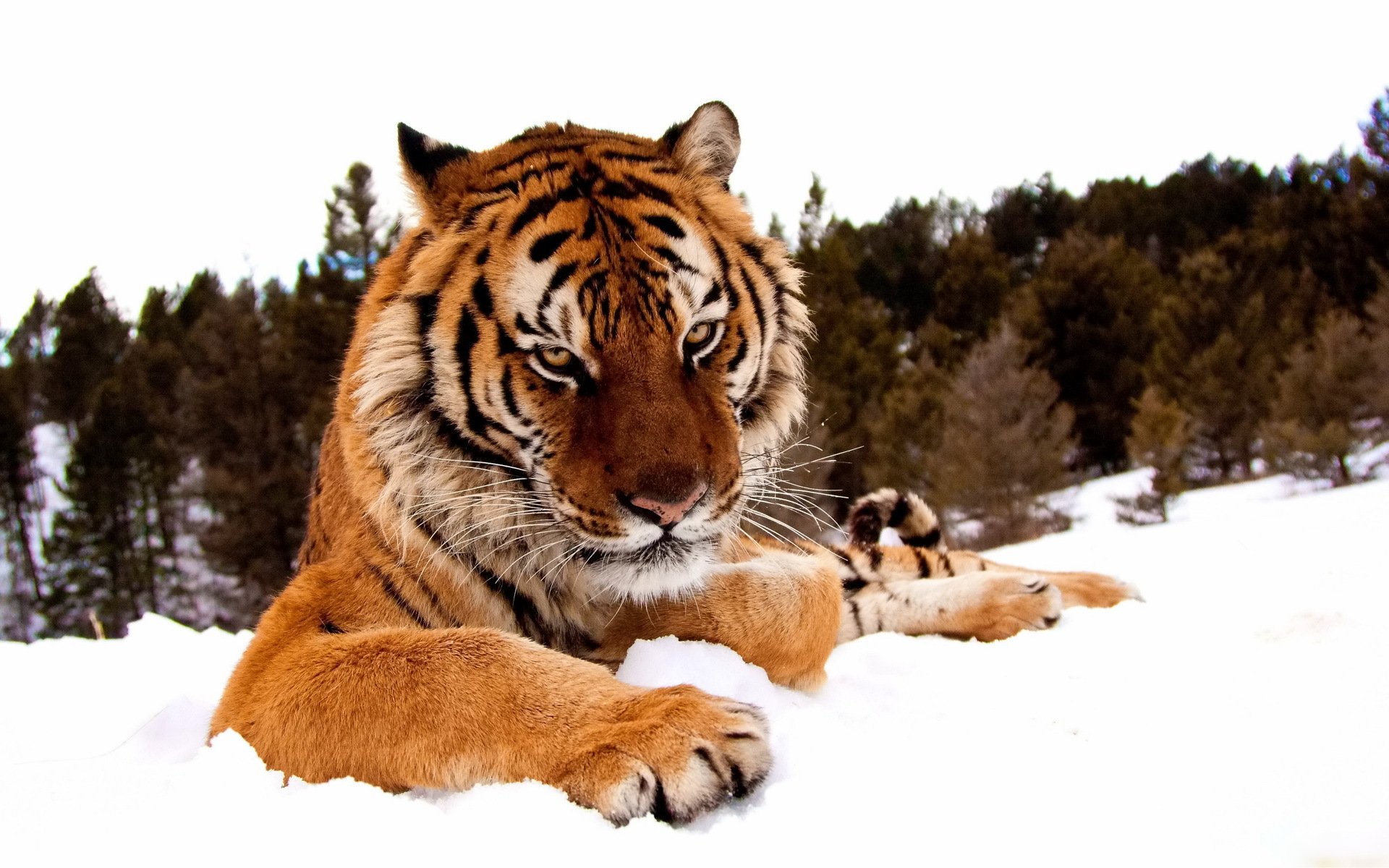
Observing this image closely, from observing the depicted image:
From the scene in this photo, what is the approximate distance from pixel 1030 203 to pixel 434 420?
2085 inches

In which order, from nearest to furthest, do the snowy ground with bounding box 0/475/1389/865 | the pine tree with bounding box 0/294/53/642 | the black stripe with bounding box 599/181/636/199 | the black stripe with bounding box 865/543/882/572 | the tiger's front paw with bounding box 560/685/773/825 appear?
the snowy ground with bounding box 0/475/1389/865 < the tiger's front paw with bounding box 560/685/773/825 < the black stripe with bounding box 599/181/636/199 < the black stripe with bounding box 865/543/882/572 < the pine tree with bounding box 0/294/53/642

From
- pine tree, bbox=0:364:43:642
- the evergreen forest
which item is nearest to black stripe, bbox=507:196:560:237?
the evergreen forest

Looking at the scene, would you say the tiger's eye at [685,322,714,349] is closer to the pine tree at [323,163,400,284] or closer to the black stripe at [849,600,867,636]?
the black stripe at [849,600,867,636]

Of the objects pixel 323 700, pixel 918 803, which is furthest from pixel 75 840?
pixel 918 803

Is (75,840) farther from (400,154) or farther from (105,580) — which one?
(105,580)

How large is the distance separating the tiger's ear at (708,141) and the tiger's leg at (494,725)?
1.68 m

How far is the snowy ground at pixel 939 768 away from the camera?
4.22 feet

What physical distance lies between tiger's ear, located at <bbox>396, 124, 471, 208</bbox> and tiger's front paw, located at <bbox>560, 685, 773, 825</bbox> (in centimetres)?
167

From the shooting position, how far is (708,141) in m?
2.80

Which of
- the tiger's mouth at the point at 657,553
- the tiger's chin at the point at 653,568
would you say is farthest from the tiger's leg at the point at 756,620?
the tiger's mouth at the point at 657,553

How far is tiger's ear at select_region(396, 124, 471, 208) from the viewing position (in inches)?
97.3

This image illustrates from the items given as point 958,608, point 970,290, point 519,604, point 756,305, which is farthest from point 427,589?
point 970,290

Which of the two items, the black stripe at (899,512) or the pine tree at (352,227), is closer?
the black stripe at (899,512)

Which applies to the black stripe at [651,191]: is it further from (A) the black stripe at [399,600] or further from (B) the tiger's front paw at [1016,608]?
(B) the tiger's front paw at [1016,608]
